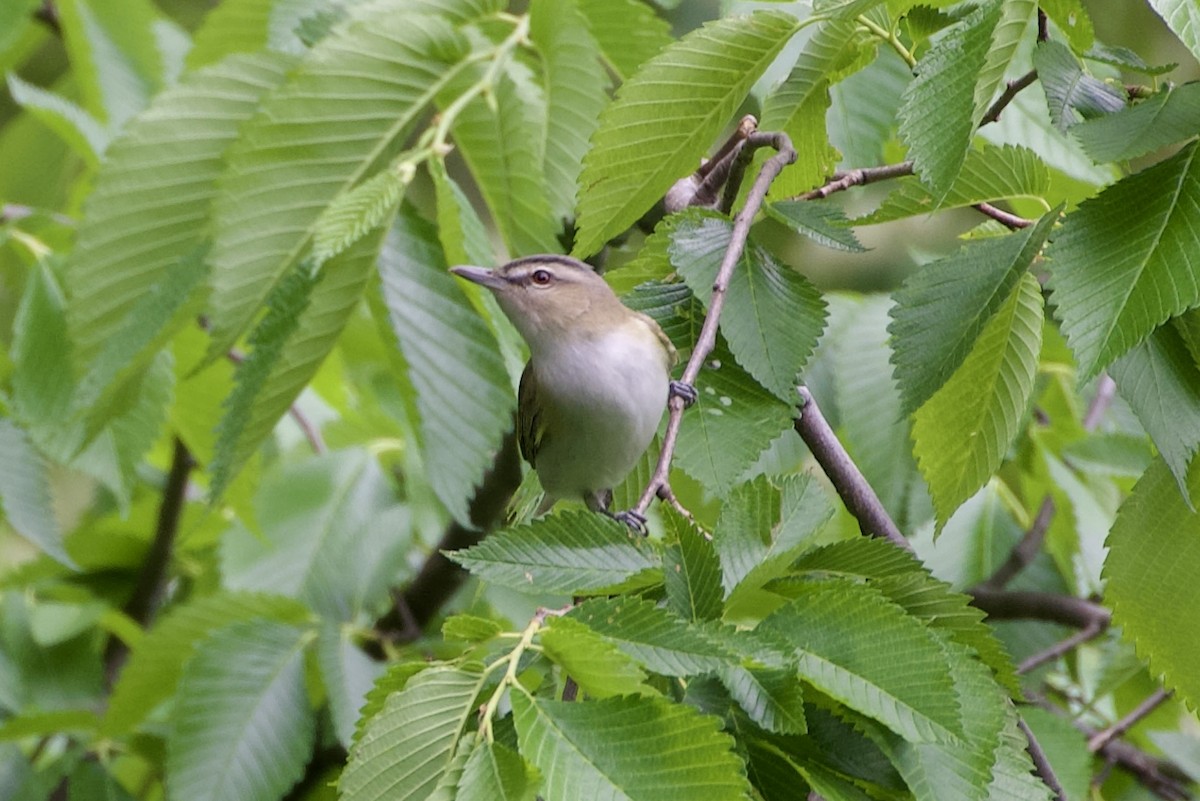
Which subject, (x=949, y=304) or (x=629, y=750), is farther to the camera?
(x=949, y=304)

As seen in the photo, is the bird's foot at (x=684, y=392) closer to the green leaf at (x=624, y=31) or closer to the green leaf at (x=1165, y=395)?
the green leaf at (x=1165, y=395)

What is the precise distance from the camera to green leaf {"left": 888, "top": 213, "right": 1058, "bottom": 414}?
1279 mm

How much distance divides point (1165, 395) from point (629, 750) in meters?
0.67

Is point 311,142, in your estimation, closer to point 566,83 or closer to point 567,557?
point 566,83

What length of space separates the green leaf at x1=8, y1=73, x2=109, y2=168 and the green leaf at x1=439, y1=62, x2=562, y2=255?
3.46 feet

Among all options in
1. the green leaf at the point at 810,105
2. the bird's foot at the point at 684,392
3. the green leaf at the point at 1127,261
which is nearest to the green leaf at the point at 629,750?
the bird's foot at the point at 684,392

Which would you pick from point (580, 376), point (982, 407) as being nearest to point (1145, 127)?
point (982, 407)

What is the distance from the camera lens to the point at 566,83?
201 centimetres

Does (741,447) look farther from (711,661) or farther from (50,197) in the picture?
(50,197)

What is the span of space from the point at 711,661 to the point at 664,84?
758 millimetres

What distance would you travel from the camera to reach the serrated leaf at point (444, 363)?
1.78m

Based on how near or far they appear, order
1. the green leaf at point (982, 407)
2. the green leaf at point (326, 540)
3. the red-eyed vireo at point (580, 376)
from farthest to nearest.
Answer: the green leaf at point (326, 540) → the red-eyed vireo at point (580, 376) → the green leaf at point (982, 407)

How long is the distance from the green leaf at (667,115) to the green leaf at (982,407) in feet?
1.33

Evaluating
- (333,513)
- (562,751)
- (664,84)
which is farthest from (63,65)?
(562,751)
